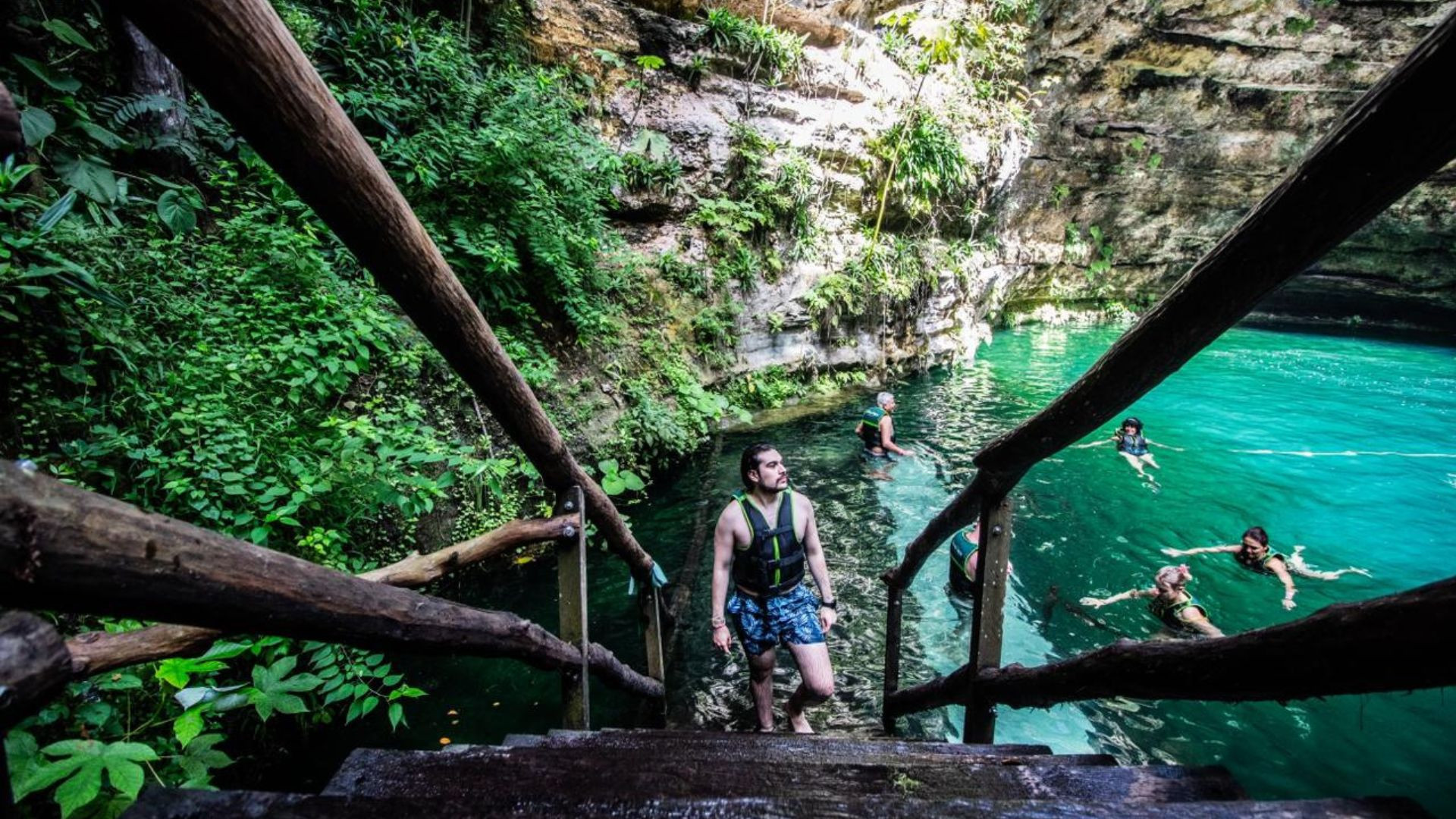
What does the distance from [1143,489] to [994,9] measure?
16.4 metres

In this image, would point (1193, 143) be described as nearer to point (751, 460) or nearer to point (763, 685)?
point (751, 460)

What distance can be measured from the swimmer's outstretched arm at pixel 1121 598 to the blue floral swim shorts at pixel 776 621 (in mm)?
4289

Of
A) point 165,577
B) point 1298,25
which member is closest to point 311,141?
point 165,577

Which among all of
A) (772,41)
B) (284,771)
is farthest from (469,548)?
(772,41)

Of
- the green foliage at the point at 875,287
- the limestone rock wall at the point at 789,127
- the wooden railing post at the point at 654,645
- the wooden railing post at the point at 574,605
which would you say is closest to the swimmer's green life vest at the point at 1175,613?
the wooden railing post at the point at 654,645

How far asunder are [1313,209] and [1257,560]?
8.18 meters

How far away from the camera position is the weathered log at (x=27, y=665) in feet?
2.43

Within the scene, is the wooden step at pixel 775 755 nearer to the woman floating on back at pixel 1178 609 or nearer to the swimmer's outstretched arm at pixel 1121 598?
the woman floating on back at pixel 1178 609

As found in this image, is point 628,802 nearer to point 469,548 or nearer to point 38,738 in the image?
point 469,548

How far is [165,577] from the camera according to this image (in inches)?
34.6

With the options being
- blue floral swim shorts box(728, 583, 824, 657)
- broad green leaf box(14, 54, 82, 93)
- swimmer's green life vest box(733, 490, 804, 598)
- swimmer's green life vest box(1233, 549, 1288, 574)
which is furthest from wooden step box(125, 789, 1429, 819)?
swimmer's green life vest box(1233, 549, 1288, 574)

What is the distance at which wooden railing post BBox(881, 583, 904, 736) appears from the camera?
390cm

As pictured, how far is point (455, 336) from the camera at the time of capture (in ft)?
5.42

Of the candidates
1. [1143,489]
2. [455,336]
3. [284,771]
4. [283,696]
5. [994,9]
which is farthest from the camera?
[994,9]
